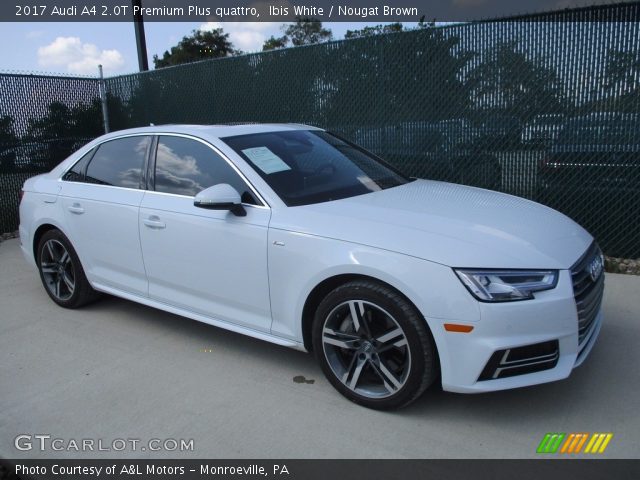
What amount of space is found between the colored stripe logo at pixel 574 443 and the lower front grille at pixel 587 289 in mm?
458

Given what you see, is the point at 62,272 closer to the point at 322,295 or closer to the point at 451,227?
the point at 322,295

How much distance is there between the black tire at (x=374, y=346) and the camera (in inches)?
111

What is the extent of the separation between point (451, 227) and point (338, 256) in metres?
0.63

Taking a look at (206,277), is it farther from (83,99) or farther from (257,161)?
(83,99)

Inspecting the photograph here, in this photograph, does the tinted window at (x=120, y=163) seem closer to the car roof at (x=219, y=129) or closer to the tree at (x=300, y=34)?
the car roof at (x=219, y=129)

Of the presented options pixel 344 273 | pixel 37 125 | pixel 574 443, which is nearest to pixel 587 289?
pixel 574 443

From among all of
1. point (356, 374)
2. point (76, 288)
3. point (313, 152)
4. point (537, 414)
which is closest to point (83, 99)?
point (76, 288)

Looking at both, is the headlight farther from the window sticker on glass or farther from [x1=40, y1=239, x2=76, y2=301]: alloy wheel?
[x1=40, y1=239, x2=76, y2=301]: alloy wheel

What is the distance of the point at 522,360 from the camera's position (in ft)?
8.96

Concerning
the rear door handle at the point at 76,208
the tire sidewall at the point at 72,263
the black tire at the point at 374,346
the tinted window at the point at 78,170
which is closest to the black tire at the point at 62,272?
the tire sidewall at the point at 72,263

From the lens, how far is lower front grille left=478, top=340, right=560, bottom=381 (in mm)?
2699

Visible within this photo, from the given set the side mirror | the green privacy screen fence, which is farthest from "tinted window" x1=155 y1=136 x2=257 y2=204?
the green privacy screen fence

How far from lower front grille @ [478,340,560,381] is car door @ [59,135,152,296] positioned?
256cm
